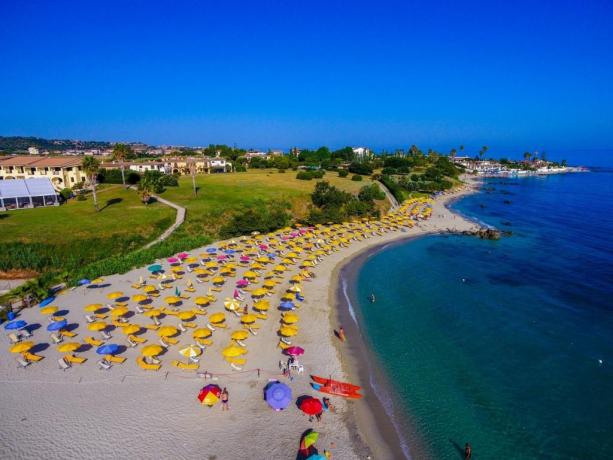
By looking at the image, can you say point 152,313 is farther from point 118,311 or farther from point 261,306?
point 261,306

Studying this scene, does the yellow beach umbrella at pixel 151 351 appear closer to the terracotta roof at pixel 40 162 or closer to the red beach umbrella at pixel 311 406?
the red beach umbrella at pixel 311 406

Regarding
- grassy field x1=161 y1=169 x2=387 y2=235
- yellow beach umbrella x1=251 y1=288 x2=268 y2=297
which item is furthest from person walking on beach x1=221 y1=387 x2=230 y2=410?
grassy field x1=161 y1=169 x2=387 y2=235

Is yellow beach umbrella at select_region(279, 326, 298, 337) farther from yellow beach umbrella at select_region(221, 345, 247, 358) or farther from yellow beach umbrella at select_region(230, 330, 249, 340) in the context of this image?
yellow beach umbrella at select_region(221, 345, 247, 358)

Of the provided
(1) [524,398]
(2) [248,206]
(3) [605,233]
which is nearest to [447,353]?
(1) [524,398]

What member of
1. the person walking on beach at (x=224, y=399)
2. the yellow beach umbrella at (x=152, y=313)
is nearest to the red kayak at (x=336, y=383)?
the person walking on beach at (x=224, y=399)

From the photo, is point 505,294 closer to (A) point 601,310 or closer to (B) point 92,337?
(A) point 601,310

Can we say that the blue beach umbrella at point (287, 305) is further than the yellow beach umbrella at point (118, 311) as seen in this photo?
Yes
